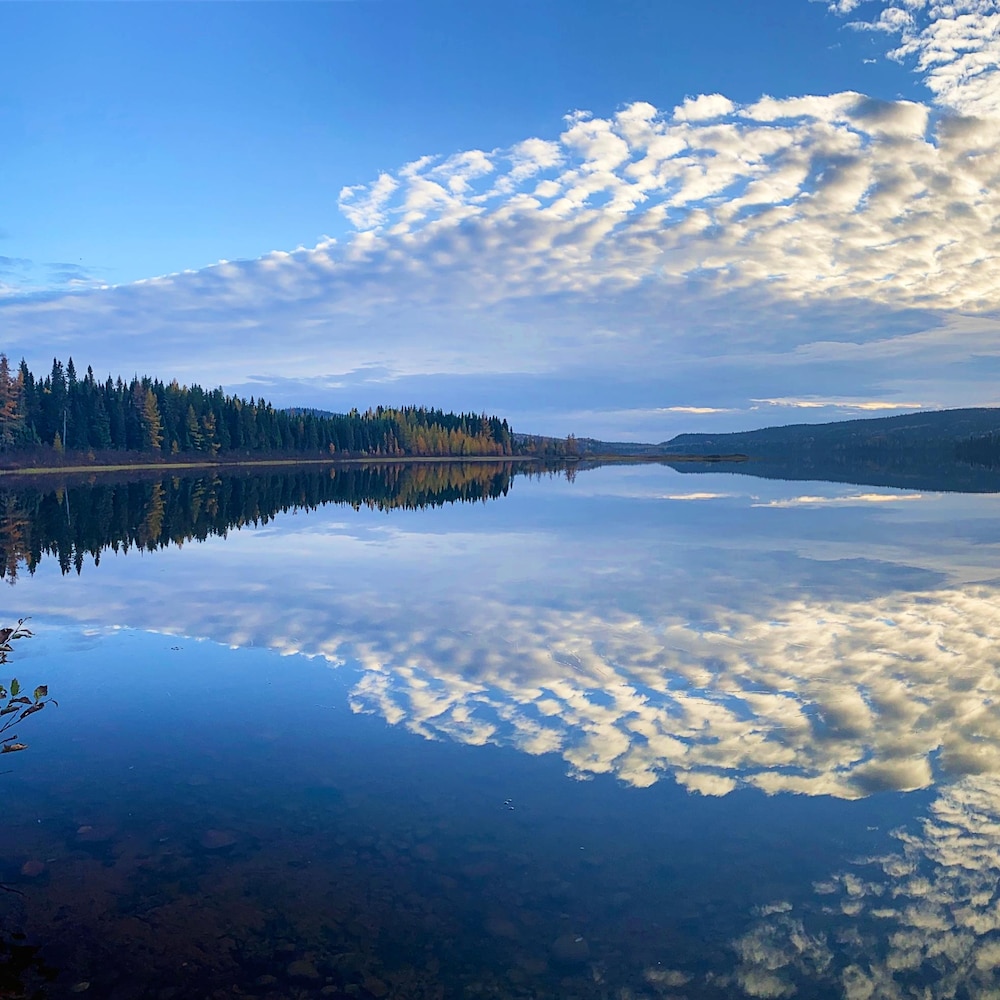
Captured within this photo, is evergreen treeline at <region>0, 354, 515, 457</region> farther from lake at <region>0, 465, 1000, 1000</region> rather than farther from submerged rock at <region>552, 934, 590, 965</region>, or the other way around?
submerged rock at <region>552, 934, 590, 965</region>

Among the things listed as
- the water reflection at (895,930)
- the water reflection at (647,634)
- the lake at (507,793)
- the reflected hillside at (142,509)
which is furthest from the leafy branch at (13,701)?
the reflected hillside at (142,509)

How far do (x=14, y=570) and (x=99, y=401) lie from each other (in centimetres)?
11595

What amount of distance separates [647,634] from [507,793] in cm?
890

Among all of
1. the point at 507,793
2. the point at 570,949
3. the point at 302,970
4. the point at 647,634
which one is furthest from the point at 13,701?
the point at 647,634

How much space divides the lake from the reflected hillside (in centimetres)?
994

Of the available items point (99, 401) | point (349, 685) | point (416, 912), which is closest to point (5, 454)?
point (99, 401)

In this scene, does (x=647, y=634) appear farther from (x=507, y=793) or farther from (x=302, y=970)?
(x=302, y=970)

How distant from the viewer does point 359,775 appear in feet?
33.8

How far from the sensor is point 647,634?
707 inches

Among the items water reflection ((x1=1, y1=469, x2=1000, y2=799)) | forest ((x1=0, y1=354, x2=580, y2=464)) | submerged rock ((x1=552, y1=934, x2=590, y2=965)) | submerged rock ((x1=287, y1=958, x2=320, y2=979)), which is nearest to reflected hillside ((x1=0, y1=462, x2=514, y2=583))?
water reflection ((x1=1, y1=469, x2=1000, y2=799))

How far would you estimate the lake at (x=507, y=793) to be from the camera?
21.7ft

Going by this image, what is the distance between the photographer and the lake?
6613mm

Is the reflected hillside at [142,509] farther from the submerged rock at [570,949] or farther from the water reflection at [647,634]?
the submerged rock at [570,949]

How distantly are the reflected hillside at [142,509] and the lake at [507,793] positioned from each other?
9.94m
